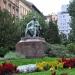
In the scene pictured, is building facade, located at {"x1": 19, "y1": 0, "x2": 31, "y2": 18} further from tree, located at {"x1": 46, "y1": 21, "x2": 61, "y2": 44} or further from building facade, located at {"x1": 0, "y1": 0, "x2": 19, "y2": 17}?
tree, located at {"x1": 46, "y1": 21, "x2": 61, "y2": 44}

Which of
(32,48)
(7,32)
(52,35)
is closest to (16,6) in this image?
(52,35)

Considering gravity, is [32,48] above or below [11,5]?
below

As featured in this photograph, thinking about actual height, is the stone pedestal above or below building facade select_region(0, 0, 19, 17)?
below

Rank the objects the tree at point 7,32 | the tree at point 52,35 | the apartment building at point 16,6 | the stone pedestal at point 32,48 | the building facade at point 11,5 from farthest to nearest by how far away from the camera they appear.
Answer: the apartment building at point 16,6 < the building facade at point 11,5 < the tree at point 52,35 < the tree at point 7,32 < the stone pedestal at point 32,48

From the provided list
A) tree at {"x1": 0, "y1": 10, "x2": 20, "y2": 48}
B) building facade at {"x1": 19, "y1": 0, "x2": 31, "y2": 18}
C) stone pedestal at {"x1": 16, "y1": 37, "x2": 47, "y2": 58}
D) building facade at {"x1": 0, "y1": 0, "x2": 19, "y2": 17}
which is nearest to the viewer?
stone pedestal at {"x1": 16, "y1": 37, "x2": 47, "y2": 58}

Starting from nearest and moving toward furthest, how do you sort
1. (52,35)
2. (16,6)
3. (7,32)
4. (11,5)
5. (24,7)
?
(7,32), (52,35), (11,5), (16,6), (24,7)

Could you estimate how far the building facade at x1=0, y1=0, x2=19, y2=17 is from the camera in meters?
77.5

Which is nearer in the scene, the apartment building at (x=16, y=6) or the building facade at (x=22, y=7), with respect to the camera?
the apartment building at (x=16, y=6)

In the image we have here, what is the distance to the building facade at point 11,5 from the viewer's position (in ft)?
254

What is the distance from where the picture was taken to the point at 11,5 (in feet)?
280

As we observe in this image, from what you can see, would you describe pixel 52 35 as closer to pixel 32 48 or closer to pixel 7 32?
pixel 7 32

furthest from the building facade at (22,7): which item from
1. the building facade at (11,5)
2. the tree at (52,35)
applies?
the tree at (52,35)

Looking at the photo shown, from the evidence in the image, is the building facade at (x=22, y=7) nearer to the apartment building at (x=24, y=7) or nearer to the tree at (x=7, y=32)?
the apartment building at (x=24, y=7)

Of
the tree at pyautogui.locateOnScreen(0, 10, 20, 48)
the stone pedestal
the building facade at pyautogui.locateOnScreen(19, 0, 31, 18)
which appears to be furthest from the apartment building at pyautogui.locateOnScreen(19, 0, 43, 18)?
the stone pedestal
